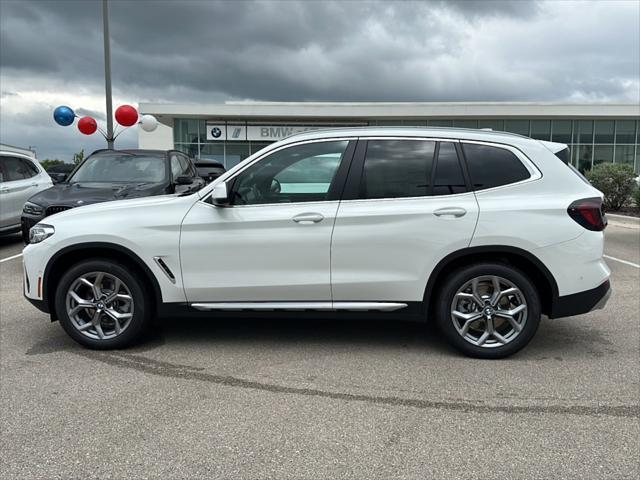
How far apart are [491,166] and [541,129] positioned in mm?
30695

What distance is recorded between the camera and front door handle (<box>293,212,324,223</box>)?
4.14 meters

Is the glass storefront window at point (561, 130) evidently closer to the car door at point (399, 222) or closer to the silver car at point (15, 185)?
the silver car at point (15, 185)

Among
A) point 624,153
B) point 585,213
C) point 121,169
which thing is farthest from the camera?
point 624,153

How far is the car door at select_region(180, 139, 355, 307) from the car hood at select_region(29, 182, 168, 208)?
11.6 ft

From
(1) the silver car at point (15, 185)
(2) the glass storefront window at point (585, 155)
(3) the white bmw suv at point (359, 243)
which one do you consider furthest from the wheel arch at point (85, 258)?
(2) the glass storefront window at point (585, 155)

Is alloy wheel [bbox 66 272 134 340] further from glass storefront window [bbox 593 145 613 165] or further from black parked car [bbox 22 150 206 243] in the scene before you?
glass storefront window [bbox 593 145 613 165]

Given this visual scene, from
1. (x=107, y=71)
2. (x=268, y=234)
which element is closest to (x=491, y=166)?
(x=268, y=234)

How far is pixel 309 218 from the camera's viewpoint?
414 centimetres

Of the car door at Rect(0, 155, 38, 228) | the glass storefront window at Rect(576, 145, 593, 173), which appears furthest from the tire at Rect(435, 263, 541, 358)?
the glass storefront window at Rect(576, 145, 593, 173)

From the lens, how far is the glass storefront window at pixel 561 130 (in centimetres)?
3181

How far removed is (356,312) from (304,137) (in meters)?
1.50

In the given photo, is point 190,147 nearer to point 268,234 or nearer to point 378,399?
point 268,234

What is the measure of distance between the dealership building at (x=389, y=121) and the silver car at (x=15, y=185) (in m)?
20.1

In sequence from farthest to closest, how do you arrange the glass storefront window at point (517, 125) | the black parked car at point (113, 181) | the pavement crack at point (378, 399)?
the glass storefront window at point (517, 125) < the black parked car at point (113, 181) < the pavement crack at point (378, 399)
